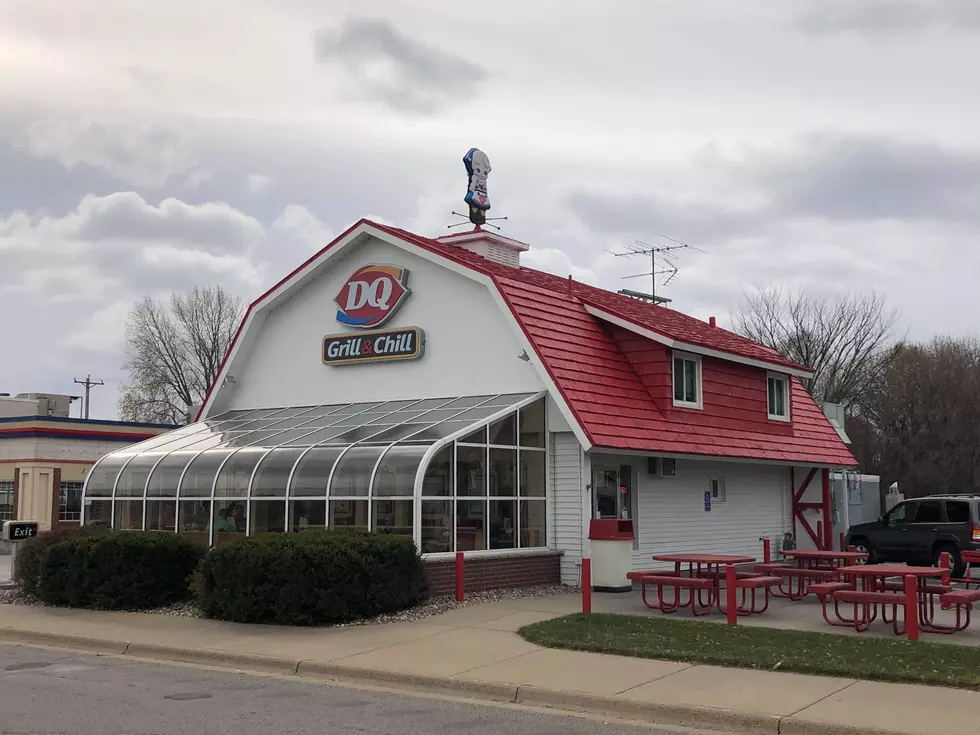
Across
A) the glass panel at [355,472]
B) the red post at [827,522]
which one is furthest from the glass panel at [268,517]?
the red post at [827,522]

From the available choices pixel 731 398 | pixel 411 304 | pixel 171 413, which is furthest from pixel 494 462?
pixel 171 413

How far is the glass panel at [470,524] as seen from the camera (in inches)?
696

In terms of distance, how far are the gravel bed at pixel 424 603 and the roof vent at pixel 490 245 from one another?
29.1ft

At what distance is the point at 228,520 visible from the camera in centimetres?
1878

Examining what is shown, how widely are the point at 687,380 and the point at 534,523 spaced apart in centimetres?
500

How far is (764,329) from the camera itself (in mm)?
53750

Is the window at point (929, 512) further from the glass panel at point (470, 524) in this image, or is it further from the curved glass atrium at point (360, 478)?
the glass panel at point (470, 524)

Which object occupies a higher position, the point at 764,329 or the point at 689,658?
the point at 764,329

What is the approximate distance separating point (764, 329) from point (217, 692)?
153 ft

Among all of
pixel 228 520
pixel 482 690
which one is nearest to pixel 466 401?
pixel 228 520

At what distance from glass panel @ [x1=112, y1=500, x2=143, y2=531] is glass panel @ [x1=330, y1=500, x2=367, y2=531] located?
15.9 ft

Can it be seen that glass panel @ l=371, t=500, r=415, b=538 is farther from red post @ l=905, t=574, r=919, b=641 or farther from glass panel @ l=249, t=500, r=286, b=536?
red post @ l=905, t=574, r=919, b=641

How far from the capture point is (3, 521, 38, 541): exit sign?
18.2 m

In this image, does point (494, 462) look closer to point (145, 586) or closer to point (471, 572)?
point (471, 572)
